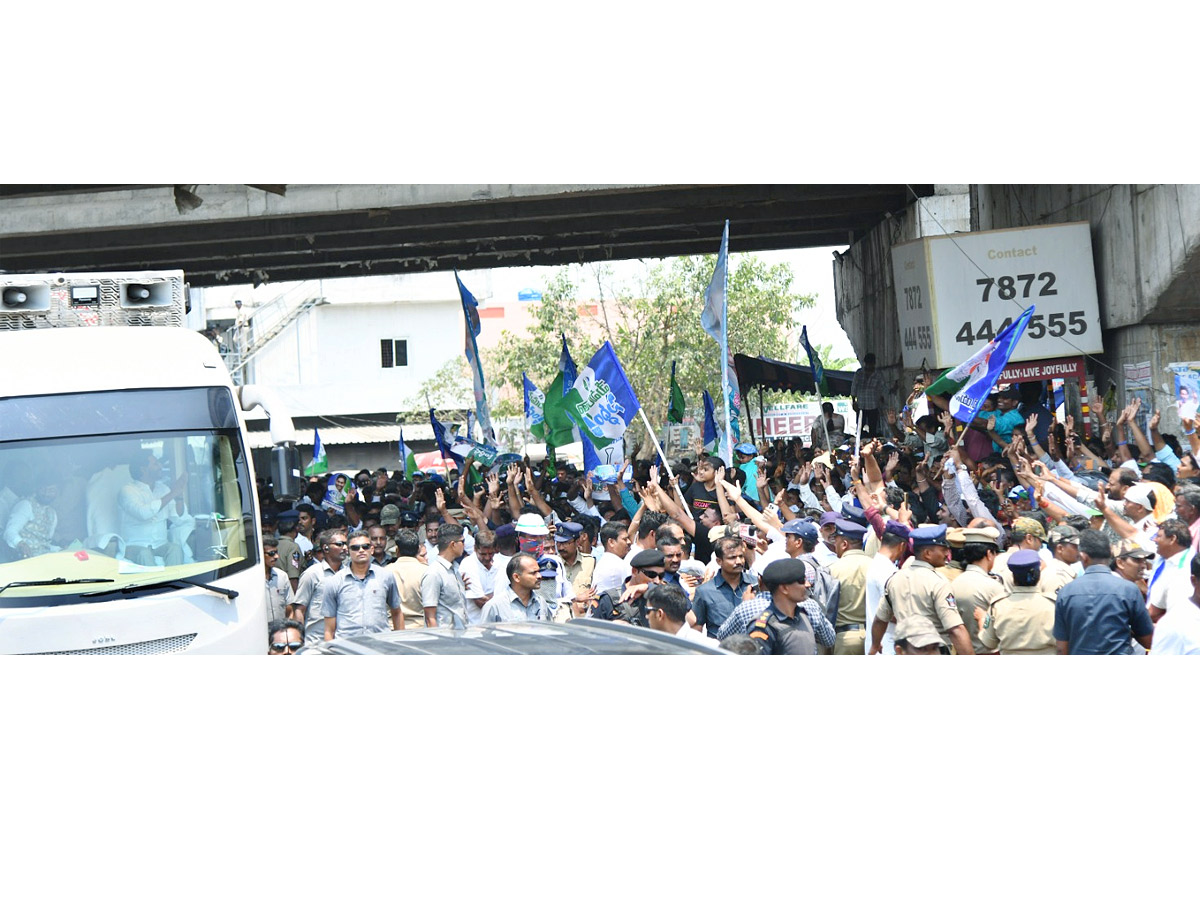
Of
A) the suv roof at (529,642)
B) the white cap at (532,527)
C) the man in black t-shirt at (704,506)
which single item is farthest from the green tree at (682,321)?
the suv roof at (529,642)

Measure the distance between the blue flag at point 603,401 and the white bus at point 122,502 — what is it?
4.78 meters

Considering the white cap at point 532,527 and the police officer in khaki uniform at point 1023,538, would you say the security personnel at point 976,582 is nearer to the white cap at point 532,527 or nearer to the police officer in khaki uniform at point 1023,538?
the police officer in khaki uniform at point 1023,538

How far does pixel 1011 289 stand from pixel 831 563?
8.39 m

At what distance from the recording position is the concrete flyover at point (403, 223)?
1870cm

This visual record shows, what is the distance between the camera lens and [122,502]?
307 inches

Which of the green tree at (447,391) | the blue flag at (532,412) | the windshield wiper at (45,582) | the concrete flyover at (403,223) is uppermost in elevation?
the concrete flyover at (403,223)

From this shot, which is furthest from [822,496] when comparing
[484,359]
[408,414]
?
[408,414]

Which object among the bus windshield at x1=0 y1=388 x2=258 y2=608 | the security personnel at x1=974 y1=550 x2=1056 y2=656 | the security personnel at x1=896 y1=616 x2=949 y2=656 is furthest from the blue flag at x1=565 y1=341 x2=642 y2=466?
the security personnel at x1=974 y1=550 x2=1056 y2=656

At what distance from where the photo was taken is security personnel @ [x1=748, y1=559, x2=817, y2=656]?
6.79 metres

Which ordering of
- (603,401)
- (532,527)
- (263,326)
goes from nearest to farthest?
(532,527)
(603,401)
(263,326)

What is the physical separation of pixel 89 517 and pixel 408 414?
36432 millimetres

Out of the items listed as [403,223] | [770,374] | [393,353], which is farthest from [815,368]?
[393,353]

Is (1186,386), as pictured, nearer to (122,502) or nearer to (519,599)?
(519,599)

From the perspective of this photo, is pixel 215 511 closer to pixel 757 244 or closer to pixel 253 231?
pixel 253 231
